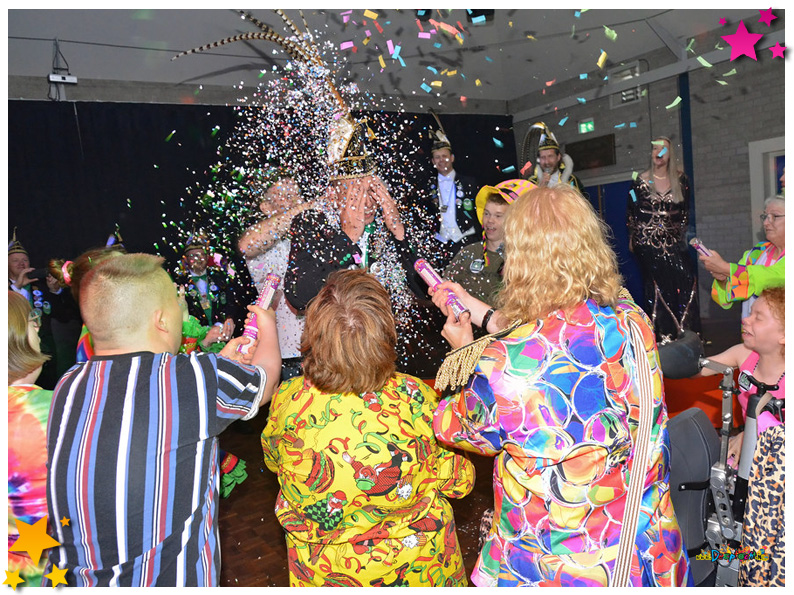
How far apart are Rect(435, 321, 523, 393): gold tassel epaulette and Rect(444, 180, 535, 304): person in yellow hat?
4.70ft

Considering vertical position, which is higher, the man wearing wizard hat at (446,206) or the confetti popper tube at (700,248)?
the man wearing wizard hat at (446,206)

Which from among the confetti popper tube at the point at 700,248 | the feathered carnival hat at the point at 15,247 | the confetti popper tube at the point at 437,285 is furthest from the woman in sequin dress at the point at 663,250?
the feathered carnival hat at the point at 15,247

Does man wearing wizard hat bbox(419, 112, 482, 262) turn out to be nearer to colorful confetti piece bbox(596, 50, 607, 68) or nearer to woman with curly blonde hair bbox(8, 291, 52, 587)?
colorful confetti piece bbox(596, 50, 607, 68)

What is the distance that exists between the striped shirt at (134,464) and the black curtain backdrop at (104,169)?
12.3 ft

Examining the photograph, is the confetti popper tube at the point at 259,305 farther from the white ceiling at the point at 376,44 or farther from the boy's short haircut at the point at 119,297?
the white ceiling at the point at 376,44

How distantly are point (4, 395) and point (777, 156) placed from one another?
632cm

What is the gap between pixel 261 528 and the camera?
2.75 m

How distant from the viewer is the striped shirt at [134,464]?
3.82ft

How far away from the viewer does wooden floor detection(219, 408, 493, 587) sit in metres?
2.37

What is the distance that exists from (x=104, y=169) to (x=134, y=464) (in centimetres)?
442

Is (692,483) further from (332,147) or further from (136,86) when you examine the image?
(136,86)

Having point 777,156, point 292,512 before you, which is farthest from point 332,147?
point 777,156

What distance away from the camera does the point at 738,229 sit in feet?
19.7

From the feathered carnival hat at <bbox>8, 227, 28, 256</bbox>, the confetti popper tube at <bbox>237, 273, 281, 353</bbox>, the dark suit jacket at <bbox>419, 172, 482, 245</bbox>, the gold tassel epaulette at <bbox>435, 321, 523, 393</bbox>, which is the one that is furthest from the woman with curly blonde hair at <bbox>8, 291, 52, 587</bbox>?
the feathered carnival hat at <bbox>8, 227, 28, 256</bbox>
